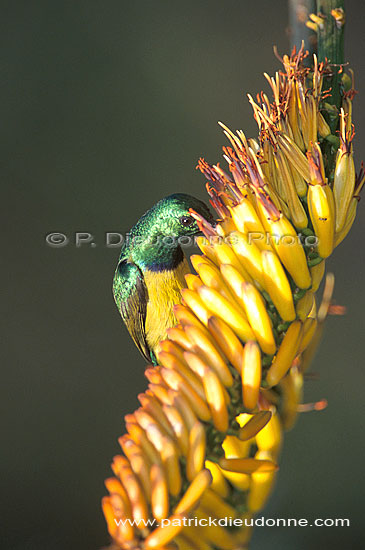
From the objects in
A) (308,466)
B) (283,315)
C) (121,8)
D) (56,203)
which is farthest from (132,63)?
(283,315)

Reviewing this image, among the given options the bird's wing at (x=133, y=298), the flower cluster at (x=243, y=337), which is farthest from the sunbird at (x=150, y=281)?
the flower cluster at (x=243, y=337)

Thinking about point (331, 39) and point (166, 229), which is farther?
point (166, 229)

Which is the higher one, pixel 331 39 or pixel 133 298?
pixel 331 39

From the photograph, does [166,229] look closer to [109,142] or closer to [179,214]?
[179,214]

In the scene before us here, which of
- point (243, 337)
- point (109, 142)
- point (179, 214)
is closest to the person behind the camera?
point (243, 337)

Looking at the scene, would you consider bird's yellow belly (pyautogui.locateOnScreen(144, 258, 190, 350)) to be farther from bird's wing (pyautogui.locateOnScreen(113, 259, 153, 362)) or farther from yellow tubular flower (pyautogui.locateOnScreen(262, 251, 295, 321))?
yellow tubular flower (pyautogui.locateOnScreen(262, 251, 295, 321))

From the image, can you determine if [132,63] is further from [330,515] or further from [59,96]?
[330,515]

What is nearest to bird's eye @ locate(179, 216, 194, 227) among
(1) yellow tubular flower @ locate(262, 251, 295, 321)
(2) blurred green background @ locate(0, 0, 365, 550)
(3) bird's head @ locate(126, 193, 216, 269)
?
(3) bird's head @ locate(126, 193, 216, 269)

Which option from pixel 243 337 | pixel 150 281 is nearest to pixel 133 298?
pixel 150 281
